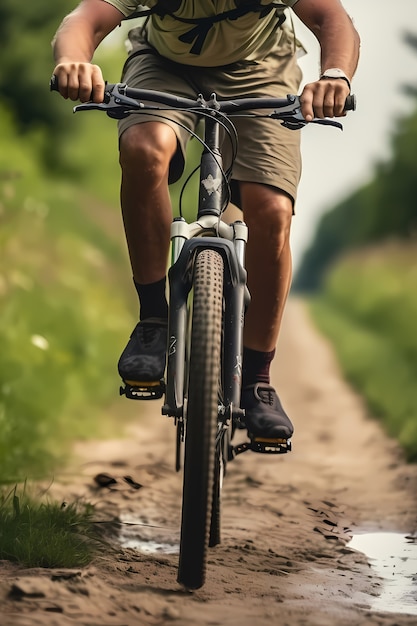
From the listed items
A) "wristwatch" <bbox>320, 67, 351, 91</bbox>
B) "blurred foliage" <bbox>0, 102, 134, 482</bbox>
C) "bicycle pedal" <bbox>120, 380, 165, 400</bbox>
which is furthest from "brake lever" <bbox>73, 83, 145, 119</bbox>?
"blurred foliage" <bbox>0, 102, 134, 482</bbox>

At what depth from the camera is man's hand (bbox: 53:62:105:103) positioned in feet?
8.46

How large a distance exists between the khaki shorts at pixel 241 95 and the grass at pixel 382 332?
2.30 meters

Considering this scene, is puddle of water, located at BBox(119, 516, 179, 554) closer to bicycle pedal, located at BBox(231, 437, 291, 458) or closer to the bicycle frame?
bicycle pedal, located at BBox(231, 437, 291, 458)

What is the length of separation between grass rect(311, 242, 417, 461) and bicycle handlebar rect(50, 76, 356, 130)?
274 cm

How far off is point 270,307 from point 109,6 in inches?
44.8

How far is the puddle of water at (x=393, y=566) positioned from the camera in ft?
9.03

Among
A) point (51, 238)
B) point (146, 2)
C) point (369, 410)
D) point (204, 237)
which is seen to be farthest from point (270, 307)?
point (51, 238)

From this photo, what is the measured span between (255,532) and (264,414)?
701mm

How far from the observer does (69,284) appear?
716 cm

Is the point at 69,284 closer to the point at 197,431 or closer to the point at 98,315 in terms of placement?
the point at 98,315

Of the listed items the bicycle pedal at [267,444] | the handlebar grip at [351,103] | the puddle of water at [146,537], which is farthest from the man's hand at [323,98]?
the puddle of water at [146,537]

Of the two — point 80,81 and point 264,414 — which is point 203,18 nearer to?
point 80,81

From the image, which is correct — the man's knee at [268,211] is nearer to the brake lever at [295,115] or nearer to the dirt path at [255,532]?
the brake lever at [295,115]

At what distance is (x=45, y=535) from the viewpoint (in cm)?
289
